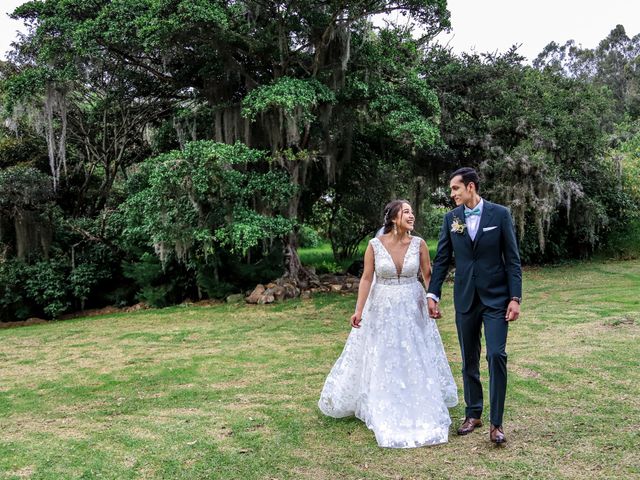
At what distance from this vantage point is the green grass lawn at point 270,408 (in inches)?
131

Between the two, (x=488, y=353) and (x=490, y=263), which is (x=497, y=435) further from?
(x=490, y=263)

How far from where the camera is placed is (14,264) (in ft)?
43.9

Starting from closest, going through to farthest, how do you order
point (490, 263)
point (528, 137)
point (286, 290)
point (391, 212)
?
point (490, 263), point (391, 212), point (286, 290), point (528, 137)

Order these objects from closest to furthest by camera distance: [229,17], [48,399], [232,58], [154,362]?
[48,399], [154,362], [229,17], [232,58]

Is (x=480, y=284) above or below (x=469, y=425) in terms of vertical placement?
above

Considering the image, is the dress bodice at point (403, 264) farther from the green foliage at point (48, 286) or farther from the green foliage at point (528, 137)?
the green foliage at point (48, 286)

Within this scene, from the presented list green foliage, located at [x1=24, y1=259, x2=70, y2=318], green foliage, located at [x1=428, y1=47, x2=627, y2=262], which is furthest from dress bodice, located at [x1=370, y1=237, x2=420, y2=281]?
green foliage, located at [x1=24, y1=259, x2=70, y2=318]

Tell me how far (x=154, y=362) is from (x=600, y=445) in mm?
4985

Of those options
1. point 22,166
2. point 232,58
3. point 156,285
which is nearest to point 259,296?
point 156,285

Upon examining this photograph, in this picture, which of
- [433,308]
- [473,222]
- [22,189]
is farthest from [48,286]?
[473,222]

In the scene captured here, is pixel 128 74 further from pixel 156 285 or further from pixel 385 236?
pixel 385 236

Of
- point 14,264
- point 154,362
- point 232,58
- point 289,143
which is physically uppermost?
point 232,58

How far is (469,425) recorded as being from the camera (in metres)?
3.75

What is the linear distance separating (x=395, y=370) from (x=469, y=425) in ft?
2.00
